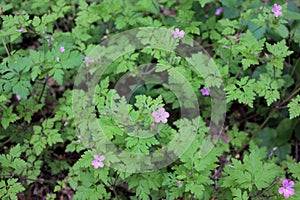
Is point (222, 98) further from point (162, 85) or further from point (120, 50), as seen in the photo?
point (120, 50)

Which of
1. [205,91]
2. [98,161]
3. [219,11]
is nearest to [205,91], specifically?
[205,91]

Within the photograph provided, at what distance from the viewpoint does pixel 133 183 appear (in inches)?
105

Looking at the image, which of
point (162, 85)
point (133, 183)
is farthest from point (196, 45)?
point (133, 183)

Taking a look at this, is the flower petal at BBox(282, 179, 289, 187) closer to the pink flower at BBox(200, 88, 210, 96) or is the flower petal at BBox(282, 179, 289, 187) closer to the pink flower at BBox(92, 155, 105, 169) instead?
the pink flower at BBox(200, 88, 210, 96)

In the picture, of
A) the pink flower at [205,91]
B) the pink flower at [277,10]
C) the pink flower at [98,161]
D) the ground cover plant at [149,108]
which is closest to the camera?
the pink flower at [98,161]

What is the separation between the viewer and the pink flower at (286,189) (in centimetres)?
248

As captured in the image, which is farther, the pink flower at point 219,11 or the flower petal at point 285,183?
the pink flower at point 219,11

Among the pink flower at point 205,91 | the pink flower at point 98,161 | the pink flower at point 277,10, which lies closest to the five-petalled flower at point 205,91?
the pink flower at point 205,91

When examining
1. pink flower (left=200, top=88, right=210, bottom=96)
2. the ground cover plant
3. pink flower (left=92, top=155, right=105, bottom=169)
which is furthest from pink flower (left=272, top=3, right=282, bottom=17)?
pink flower (left=92, top=155, right=105, bottom=169)

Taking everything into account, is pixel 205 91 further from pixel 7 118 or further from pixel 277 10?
pixel 7 118

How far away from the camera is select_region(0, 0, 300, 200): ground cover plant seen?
2.54 metres

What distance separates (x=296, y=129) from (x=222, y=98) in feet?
3.10

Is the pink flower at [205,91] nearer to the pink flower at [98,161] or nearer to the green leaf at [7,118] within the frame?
the pink flower at [98,161]

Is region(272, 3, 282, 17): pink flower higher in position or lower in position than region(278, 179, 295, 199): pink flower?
higher
